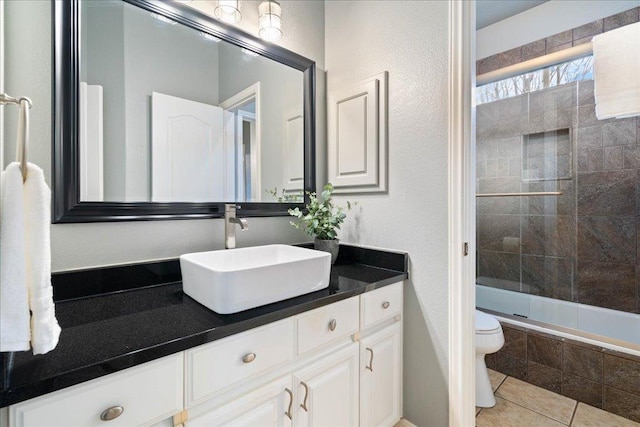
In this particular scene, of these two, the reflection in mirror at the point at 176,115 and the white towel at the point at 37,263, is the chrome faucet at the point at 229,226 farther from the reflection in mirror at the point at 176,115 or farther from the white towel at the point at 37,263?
the white towel at the point at 37,263

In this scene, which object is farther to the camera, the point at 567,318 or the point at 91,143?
the point at 567,318

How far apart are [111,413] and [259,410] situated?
0.40 meters

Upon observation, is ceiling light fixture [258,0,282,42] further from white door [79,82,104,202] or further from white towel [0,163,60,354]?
white towel [0,163,60,354]

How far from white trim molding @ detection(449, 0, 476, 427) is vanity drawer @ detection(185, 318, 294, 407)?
29.1 inches

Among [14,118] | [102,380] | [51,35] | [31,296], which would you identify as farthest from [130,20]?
[102,380]

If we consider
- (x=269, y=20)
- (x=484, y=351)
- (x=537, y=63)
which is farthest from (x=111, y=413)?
(x=537, y=63)

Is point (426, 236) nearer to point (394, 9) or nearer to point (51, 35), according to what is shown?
point (394, 9)

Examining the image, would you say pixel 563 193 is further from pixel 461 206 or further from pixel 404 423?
pixel 404 423

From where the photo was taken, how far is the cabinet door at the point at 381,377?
4.01 feet

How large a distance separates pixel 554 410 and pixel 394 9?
227cm

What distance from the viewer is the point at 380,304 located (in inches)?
50.3

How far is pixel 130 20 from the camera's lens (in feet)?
3.74

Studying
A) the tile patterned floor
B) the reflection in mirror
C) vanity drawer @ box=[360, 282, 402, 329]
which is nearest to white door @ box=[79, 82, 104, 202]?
the reflection in mirror

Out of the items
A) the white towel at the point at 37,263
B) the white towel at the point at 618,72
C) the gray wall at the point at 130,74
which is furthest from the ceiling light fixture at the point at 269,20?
the white towel at the point at 618,72
